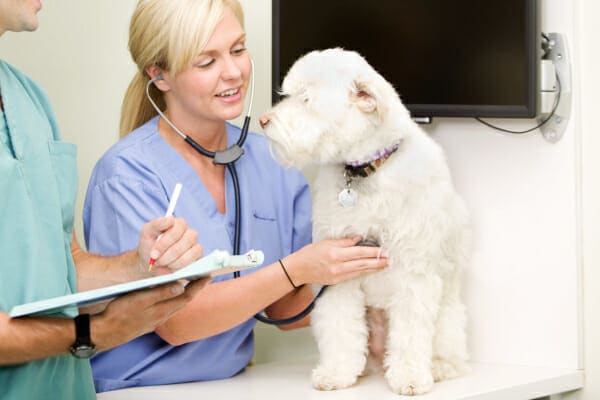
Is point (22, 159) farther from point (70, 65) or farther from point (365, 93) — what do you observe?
point (70, 65)

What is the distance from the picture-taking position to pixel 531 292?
6.70ft

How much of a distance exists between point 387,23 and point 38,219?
943mm

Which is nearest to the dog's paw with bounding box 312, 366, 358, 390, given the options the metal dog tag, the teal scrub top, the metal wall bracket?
the metal dog tag

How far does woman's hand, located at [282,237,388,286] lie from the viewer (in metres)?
1.75

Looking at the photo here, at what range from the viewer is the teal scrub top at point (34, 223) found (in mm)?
1444

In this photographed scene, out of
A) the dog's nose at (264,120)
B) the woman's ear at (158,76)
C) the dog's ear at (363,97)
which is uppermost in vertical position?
the woman's ear at (158,76)

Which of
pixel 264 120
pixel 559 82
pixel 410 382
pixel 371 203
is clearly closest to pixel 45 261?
pixel 264 120

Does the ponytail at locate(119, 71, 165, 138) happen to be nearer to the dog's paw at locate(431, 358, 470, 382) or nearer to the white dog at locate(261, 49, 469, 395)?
the white dog at locate(261, 49, 469, 395)

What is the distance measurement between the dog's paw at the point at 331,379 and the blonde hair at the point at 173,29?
0.69 meters

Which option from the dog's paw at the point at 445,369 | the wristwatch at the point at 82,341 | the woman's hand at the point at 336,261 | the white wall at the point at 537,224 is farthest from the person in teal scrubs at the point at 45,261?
the white wall at the point at 537,224

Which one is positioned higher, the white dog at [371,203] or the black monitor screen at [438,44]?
the black monitor screen at [438,44]

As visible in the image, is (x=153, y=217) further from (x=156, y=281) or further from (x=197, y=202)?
(x=156, y=281)

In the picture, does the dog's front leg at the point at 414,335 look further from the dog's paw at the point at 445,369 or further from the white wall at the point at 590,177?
the white wall at the point at 590,177

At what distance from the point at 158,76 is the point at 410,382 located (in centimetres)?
→ 85
